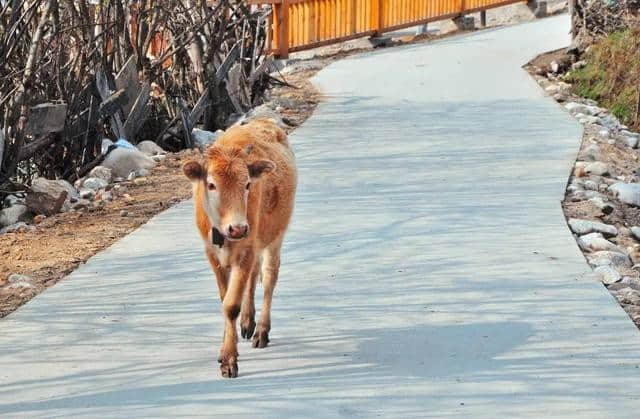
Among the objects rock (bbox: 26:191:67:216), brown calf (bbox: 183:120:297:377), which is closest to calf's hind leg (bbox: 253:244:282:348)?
brown calf (bbox: 183:120:297:377)

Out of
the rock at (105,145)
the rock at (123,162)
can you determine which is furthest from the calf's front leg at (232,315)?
the rock at (105,145)

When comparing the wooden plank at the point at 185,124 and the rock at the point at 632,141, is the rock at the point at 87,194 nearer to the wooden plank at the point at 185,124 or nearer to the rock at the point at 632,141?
the wooden plank at the point at 185,124

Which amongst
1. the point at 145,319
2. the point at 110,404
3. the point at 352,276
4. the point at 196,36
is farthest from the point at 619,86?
the point at 110,404

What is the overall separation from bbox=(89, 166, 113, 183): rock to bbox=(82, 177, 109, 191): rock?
0.16 metres

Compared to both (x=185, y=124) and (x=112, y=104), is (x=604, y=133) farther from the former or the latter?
(x=112, y=104)

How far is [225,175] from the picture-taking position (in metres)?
6.44

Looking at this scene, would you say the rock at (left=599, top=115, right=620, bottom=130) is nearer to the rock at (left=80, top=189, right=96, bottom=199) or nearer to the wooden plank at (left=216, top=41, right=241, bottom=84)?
the wooden plank at (left=216, top=41, right=241, bottom=84)

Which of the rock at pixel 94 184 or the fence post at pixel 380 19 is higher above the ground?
the rock at pixel 94 184

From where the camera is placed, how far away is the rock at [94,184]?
40.5 ft

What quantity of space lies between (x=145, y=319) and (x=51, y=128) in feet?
15.4

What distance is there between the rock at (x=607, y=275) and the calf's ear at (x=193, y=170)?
3394mm

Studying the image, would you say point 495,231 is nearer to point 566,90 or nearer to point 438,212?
point 438,212

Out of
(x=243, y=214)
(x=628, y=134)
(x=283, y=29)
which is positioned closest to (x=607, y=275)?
(x=243, y=214)

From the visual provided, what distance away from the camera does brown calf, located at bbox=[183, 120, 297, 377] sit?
6.44 m
